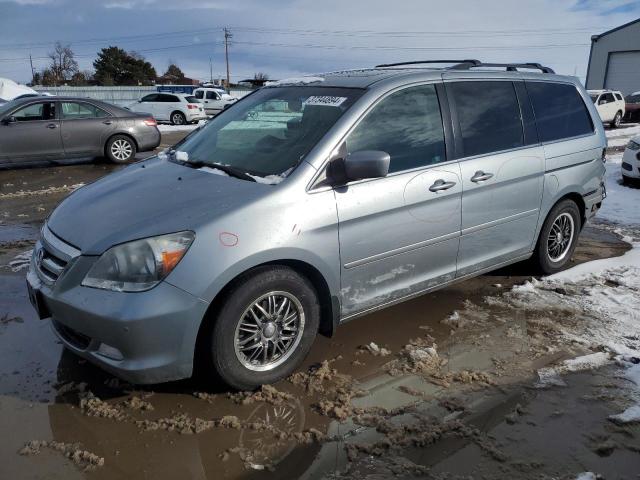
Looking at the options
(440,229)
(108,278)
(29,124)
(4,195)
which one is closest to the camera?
(108,278)

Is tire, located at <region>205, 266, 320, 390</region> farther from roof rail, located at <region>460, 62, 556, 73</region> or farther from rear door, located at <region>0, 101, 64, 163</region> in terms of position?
rear door, located at <region>0, 101, 64, 163</region>

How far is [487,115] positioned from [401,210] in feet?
4.23

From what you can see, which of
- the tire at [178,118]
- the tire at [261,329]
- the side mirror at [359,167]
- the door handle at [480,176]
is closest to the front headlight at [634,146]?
the door handle at [480,176]

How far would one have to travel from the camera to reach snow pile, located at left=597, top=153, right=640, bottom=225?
750cm

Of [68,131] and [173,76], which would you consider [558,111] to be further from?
[173,76]

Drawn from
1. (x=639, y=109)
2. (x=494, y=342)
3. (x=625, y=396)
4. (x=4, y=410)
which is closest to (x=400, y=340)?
(x=494, y=342)

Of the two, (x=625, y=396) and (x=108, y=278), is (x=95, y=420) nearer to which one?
(x=108, y=278)

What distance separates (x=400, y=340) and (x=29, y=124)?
9.60 m

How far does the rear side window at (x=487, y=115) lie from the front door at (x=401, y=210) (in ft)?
0.81

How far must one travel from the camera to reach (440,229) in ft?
12.4

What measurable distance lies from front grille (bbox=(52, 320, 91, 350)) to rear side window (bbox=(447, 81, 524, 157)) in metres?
2.85

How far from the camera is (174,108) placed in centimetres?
2466

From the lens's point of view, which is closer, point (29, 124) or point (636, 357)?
point (636, 357)

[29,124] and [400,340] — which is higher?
[29,124]
